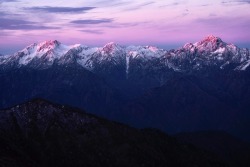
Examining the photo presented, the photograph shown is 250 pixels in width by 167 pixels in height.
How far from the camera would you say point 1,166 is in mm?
187375

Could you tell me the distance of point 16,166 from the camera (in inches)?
7746

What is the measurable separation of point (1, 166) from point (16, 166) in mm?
10352
